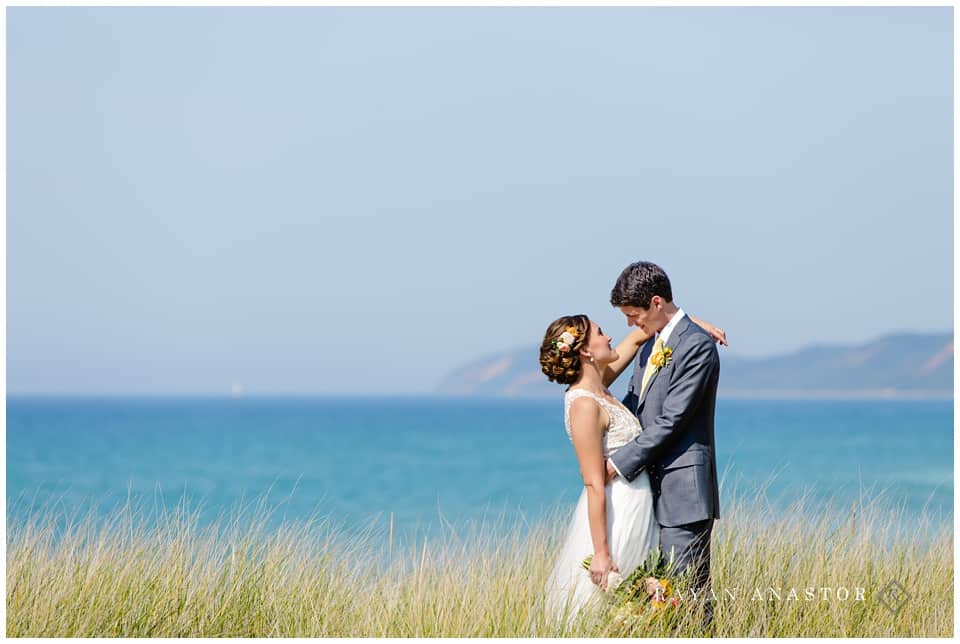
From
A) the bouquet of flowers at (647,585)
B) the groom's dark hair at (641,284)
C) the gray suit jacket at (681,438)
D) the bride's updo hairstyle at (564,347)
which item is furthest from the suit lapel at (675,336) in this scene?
the bouquet of flowers at (647,585)

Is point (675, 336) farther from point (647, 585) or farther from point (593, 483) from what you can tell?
point (647, 585)

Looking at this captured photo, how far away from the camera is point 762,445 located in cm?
5194

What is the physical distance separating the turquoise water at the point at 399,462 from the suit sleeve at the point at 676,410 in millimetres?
19588

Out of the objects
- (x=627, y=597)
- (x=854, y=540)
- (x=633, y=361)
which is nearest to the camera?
(x=627, y=597)

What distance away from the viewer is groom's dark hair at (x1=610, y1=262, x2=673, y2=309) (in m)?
4.88

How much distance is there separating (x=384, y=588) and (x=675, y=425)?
1.80 m

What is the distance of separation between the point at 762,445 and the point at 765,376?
405ft

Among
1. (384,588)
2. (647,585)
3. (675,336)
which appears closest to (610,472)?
(647,585)

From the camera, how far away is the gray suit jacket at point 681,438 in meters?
4.75

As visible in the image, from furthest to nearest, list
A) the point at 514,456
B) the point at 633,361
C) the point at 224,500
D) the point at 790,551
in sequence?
the point at 514,456 < the point at 224,500 < the point at 790,551 < the point at 633,361

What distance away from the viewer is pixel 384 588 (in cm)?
564

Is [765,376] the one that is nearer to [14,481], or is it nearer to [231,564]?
[14,481]

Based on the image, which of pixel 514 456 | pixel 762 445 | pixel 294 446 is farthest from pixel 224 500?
pixel 762 445

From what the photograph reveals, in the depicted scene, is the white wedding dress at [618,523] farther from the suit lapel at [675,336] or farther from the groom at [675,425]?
the suit lapel at [675,336]
